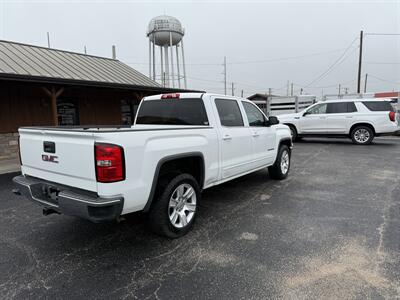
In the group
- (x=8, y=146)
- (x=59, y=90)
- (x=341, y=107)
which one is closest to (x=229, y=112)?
(x=59, y=90)

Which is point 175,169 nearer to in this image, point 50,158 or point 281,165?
point 50,158

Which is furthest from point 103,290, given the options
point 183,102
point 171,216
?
point 183,102

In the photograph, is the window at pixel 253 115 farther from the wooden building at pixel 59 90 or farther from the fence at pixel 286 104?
the fence at pixel 286 104

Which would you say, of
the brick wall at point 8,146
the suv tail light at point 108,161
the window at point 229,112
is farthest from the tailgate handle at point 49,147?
the brick wall at point 8,146

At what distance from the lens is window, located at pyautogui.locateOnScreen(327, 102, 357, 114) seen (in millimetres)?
11793

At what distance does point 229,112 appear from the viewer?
4527 millimetres

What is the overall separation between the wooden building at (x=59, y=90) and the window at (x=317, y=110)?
695 centimetres

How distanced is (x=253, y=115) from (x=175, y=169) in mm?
2308

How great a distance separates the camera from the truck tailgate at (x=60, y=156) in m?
2.64

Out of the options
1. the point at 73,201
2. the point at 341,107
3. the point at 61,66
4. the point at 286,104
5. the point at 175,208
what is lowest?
the point at 175,208

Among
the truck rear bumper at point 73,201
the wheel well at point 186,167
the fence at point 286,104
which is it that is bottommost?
the truck rear bumper at point 73,201

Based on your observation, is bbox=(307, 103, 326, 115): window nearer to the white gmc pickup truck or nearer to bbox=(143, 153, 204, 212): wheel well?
the white gmc pickup truck

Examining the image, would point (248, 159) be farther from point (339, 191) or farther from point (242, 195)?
point (339, 191)

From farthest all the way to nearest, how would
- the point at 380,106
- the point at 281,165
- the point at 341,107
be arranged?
the point at 341,107, the point at 380,106, the point at 281,165
